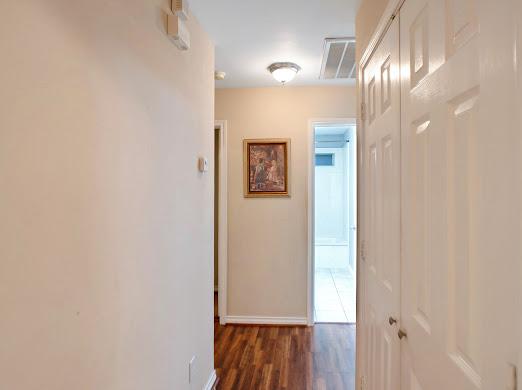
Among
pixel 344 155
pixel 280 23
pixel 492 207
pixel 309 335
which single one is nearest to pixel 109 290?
pixel 492 207

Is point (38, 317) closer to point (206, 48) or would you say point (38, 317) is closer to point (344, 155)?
point (206, 48)

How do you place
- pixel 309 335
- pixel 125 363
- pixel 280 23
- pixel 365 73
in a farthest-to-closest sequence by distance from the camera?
pixel 309 335
pixel 280 23
pixel 365 73
pixel 125 363

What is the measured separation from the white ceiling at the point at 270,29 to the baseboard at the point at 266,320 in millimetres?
2386

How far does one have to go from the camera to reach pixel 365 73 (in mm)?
1862

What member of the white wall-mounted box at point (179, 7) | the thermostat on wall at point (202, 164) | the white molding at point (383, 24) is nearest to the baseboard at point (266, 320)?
the thermostat on wall at point (202, 164)

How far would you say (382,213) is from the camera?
1.49m

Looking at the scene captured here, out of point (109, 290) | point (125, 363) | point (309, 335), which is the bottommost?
point (309, 335)

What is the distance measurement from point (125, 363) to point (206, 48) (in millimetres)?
1900

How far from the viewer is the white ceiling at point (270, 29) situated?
1966mm

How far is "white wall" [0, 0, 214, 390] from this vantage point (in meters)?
0.76

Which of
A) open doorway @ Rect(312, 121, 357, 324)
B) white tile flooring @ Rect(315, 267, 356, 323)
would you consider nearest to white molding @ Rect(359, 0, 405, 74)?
white tile flooring @ Rect(315, 267, 356, 323)

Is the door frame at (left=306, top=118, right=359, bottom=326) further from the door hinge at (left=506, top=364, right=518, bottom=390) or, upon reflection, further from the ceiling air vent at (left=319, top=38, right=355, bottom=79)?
the door hinge at (left=506, top=364, right=518, bottom=390)

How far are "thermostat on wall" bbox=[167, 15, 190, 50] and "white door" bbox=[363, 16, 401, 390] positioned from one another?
94 cm

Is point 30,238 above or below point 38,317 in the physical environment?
above
